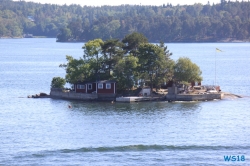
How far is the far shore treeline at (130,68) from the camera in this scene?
260 feet

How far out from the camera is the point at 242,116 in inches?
2589

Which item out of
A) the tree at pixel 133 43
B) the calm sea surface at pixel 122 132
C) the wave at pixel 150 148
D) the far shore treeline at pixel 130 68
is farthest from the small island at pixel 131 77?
the wave at pixel 150 148

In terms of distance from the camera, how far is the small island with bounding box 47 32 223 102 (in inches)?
3083

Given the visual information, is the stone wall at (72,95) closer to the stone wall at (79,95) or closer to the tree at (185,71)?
the stone wall at (79,95)

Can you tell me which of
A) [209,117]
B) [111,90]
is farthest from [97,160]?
[111,90]

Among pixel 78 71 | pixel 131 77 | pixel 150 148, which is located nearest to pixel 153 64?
pixel 131 77

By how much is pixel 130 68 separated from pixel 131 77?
117 cm

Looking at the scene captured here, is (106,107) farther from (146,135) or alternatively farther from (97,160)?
(97,160)

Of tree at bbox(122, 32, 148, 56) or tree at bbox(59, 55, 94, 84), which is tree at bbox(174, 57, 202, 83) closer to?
tree at bbox(122, 32, 148, 56)

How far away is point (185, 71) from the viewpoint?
80188mm

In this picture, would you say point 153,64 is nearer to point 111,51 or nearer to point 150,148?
point 111,51

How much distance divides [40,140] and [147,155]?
11.0 meters

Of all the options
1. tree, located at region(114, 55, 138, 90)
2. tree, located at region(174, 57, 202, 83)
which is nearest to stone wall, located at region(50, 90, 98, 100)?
tree, located at region(114, 55, 138, 90)

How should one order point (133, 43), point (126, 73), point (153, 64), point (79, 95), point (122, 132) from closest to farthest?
point (122, 132), point (126, 73), point (79, 95), point (153, 64), point (133, 43)
